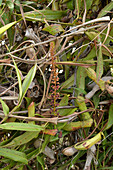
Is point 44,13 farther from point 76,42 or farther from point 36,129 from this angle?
point 36,129

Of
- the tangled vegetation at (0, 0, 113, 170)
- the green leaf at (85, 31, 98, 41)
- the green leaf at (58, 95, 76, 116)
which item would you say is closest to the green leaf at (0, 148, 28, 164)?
the tangled vegetation at (0, 0, 113, 170)

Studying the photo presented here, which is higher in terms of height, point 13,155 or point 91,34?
point 91,34

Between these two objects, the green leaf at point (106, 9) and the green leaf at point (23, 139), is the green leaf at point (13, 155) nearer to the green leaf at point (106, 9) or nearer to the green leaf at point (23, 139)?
the green leaf at point (23, 139)

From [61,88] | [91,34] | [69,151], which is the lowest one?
[69,151]

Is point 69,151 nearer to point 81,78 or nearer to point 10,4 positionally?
point 81,78

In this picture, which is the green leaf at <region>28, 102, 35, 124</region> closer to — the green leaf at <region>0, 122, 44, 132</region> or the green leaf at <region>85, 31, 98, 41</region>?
the green leaf at <region>0, 122, 44, 132</region>

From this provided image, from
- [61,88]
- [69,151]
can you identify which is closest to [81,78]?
[61,88]

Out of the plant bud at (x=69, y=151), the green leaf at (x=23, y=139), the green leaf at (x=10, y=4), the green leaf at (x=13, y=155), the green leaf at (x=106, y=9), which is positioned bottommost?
the plant bud at (x=69, y=151)

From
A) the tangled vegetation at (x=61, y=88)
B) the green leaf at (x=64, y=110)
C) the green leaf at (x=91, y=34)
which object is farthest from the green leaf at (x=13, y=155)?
the green leaf at (x=91, y=34)

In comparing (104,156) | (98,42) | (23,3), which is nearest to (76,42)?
(98,42)
